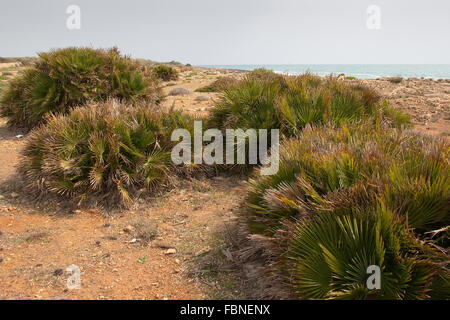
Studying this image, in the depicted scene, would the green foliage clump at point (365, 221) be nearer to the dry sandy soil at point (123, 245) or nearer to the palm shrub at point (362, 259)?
the palm shrub at point (362, 259)

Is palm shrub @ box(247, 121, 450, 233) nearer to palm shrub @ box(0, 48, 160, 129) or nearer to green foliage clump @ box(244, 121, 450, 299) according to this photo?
green foliage clump @ box(244, 121, 450, 299)

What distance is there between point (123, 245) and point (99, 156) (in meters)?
1.49

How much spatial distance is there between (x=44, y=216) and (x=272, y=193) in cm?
336

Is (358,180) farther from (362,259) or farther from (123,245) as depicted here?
(123,245)

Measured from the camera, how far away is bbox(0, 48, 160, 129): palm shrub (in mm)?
8344

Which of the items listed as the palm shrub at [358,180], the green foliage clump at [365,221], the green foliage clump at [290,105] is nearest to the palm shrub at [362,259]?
the green foliage clump at [365,221]

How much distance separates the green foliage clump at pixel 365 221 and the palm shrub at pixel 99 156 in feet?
8.15

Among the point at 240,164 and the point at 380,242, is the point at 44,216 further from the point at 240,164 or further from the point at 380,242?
the point at 380,242

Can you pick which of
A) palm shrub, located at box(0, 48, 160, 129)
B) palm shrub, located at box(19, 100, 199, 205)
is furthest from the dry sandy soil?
palm shrub, located at box(0, 48, 160, 129)

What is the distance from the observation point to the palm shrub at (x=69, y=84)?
328 inches

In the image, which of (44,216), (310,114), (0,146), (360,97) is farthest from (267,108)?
(0,146)

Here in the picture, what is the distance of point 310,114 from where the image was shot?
19.1 ft

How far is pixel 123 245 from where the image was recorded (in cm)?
420

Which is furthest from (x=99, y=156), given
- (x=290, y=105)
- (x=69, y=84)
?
(x=69, y=84)
